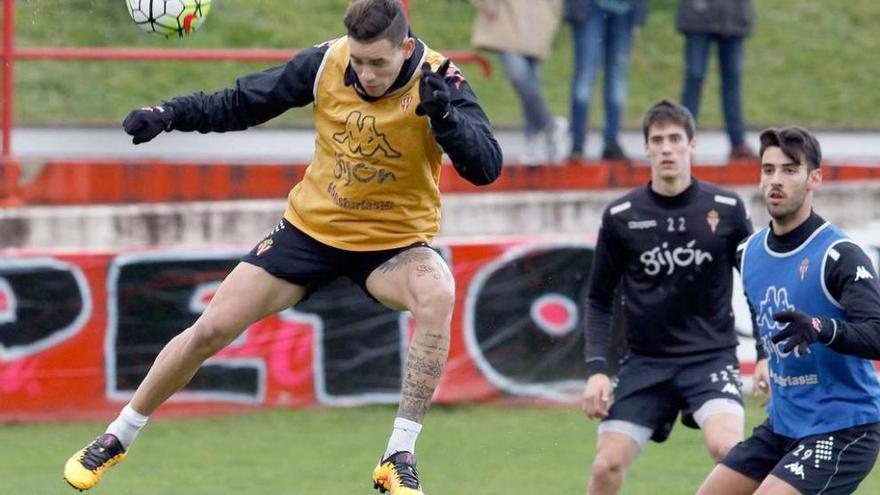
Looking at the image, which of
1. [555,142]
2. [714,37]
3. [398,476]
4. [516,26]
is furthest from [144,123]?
[714,37]

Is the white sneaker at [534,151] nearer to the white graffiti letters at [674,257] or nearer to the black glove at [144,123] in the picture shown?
the white graffiti letters at [674,257]

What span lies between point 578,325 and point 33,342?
152 inches

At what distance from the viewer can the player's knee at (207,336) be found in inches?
290

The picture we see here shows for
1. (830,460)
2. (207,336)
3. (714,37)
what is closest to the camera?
(830,460)

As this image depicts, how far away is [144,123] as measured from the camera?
275 inches

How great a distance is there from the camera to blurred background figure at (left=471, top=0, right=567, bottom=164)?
11883 mm

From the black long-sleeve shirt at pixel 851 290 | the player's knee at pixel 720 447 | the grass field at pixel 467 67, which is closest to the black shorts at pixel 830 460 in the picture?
the black long-sleeve shirt at pixel 851 290

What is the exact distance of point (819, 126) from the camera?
16.7 meters

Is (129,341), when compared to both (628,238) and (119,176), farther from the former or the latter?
(628,238)

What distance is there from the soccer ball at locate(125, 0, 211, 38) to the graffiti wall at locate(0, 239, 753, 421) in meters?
4.05

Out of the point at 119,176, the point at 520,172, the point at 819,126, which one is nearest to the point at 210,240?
the point at 119,176

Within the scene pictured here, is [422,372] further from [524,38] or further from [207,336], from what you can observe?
[524,38]

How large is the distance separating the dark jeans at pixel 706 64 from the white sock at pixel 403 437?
5.98m

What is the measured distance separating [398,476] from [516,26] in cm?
551
